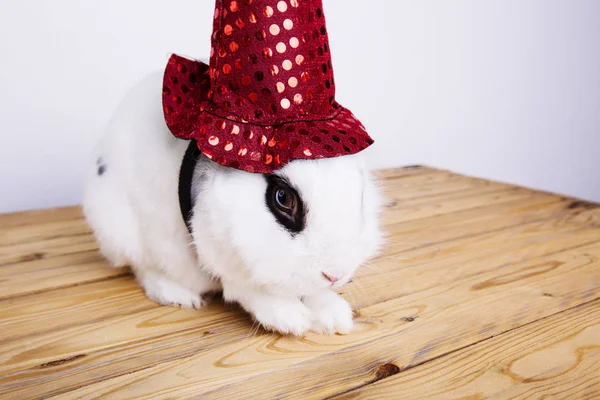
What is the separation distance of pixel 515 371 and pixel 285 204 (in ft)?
1.30

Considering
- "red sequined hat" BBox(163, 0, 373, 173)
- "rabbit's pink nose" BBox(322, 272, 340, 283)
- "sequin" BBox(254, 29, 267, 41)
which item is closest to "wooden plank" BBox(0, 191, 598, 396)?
"rabbit's pink nose" BBox(322, 272, 340, 283)

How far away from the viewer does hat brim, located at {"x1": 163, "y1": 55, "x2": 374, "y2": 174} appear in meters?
0.72

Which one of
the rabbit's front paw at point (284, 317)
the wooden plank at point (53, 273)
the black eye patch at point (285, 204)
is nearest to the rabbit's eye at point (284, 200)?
the black eye patch at point (285, 204)

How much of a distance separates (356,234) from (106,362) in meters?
0.40

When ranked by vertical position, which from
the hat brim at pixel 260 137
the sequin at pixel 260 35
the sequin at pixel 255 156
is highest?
the sequin at pixel 260 35

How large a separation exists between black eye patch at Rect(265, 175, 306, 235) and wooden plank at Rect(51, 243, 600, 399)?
0.20 metres

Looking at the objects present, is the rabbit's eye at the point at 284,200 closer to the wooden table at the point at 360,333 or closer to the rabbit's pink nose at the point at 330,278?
the rabbit's pink nose at the point at 330,278

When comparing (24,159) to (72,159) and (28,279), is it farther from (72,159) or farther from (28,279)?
(28,279)

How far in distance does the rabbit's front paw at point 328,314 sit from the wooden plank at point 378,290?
92 mm

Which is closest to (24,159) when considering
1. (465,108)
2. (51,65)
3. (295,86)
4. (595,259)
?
(51,65)

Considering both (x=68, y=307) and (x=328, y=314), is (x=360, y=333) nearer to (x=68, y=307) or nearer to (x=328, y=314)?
(x=328, y=314)

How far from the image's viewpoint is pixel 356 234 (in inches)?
29.4

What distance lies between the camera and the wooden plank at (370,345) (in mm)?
710

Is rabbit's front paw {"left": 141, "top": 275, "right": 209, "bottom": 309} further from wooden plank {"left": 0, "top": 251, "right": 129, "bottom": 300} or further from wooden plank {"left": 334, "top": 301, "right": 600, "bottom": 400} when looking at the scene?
wooden plank {"left": 334, "top": 301, "right": 600, "bottom": 400}
